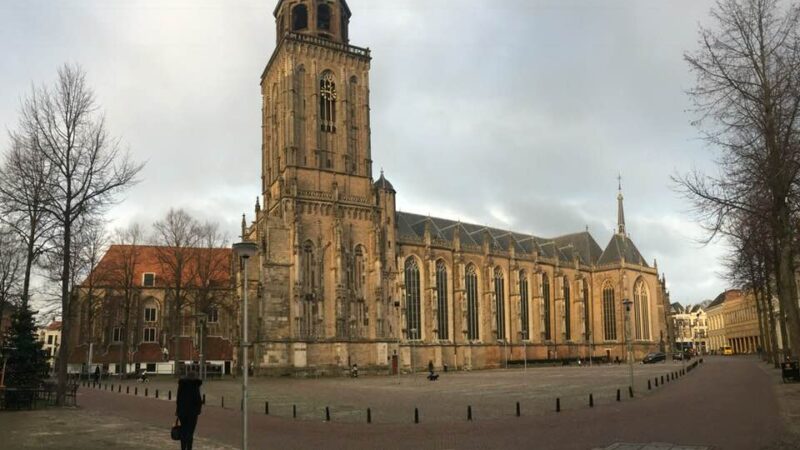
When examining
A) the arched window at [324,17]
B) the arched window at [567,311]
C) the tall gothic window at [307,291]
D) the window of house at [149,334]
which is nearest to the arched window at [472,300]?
the arched window at [567,311]

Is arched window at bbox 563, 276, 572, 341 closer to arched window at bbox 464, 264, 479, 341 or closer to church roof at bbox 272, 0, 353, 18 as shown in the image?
arched window at bbox 464, 264, 479, 341

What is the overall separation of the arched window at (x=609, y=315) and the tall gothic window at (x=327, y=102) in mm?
49307

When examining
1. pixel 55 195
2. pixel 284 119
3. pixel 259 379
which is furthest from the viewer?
pixel 284 119

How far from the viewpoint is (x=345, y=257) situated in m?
59.8

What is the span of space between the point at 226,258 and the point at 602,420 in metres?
60.8

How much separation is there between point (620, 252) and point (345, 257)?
49.2m

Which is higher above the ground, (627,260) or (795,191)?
(627,260)

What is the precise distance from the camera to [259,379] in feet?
169

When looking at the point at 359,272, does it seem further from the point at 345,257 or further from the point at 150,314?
the point at 150,314

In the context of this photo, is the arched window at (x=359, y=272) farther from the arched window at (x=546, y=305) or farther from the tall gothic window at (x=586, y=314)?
the tall gothic window at (x=586, y=314)

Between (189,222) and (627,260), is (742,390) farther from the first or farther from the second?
(627,260)

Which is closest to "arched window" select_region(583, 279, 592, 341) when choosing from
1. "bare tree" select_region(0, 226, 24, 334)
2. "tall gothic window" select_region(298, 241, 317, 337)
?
"tall gothic window" select_region(298, 241, 317, 337)

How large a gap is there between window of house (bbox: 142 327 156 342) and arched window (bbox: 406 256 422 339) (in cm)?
2976

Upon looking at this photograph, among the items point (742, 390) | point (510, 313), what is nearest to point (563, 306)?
point (510, 313)
